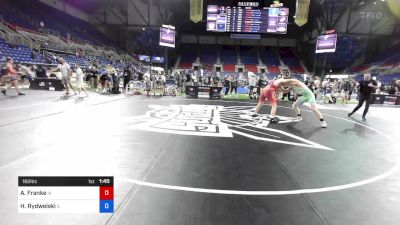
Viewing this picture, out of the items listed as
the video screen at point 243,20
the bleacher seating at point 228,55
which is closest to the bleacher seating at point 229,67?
the bleacher seating at point 228,55

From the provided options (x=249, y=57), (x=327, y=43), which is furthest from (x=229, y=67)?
(x=327, y=43)

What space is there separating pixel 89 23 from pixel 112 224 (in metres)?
35.2

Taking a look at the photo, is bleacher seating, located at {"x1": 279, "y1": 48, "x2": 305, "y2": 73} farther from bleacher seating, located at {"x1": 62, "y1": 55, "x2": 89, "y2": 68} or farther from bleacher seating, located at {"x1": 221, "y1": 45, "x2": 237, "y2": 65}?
bleacher seating, located at {"x1": 62, "y1": 55, "x2": 89, "y2": 68}

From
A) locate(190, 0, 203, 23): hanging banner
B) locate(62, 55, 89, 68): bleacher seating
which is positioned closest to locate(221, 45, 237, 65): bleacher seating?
locate(190, 0, 203, 23): hanging banner

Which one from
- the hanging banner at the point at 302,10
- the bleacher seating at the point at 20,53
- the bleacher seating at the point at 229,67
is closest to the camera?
the bleacher seating at the point at 20,53

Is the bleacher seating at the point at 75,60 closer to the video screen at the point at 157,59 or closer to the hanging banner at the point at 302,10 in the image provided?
the video screen at the point at 157,59

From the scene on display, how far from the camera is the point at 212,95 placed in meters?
15.7

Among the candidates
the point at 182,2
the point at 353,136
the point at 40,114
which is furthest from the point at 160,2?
the point at 353,136

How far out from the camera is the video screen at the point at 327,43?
22.2m

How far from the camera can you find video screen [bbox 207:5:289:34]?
71.8ft

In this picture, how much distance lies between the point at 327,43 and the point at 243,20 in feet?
25.0

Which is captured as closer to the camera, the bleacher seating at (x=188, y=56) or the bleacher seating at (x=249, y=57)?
the bleacher seating at (x=188, y=56)

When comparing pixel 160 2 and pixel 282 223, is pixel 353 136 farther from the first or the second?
pixel 160 2
